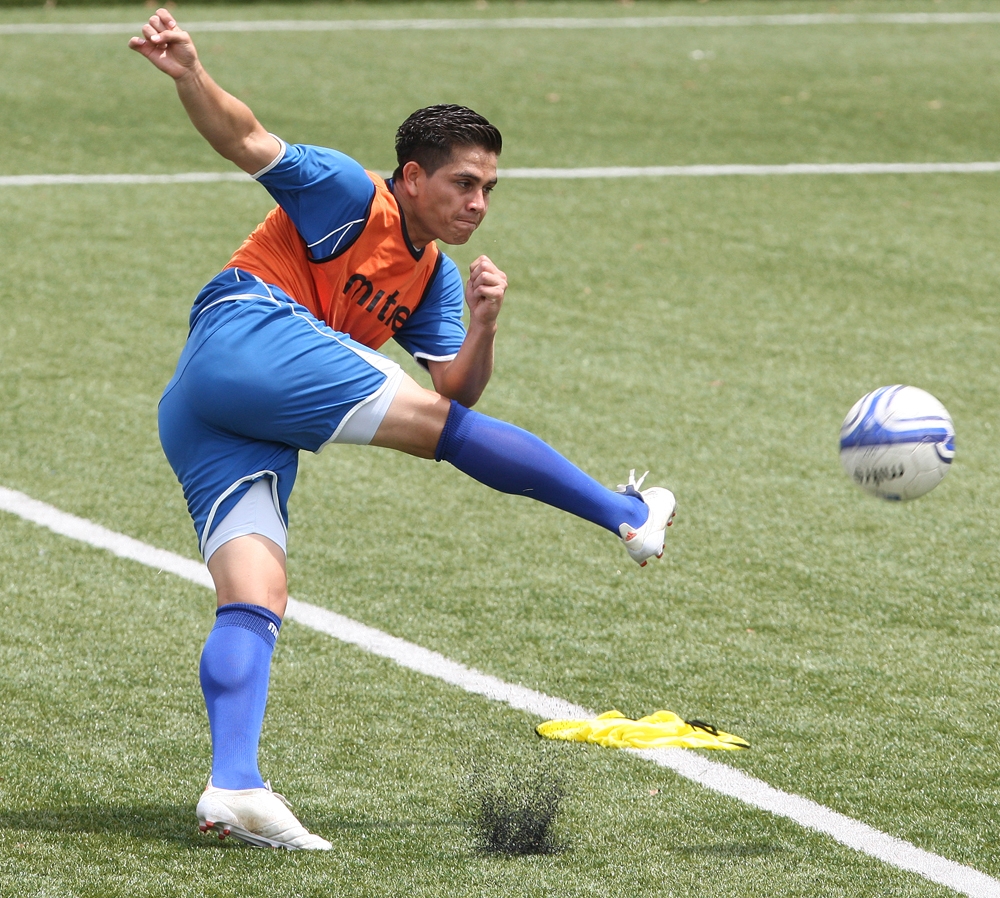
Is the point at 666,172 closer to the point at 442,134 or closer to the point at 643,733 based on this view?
the point at 643,733

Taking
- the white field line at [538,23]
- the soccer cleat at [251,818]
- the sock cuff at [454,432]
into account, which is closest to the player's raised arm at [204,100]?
the sock cuff at [454,432]

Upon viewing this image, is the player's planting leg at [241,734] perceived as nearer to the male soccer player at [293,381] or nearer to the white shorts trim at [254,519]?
the male soccer player at [293,381]

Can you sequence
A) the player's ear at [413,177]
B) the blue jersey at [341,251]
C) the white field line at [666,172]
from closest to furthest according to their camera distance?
the blue jersey at [341,251] → the player's ear at [413,177] → the white field line at [666,172]

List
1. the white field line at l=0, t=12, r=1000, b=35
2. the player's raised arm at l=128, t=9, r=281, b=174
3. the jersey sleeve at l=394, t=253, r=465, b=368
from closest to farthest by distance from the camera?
the player's raised arm at l=128, t=9, r=281, b=174, the jersey sleeve at l=394, t=253, r=465, b=368, the white field line at l=0, t=12, r=1000, b=35

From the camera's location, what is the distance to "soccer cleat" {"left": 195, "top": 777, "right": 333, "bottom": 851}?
3.54 metres

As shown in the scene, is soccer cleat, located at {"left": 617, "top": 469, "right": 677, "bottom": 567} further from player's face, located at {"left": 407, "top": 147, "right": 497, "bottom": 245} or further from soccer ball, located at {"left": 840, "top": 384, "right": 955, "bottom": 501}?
player's face, located at {"left": 407, "top": 147, "right": 497, "bottom": 245}

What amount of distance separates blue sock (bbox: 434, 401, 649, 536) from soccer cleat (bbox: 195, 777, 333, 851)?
3.22 feet

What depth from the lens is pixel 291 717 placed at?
4.66 m

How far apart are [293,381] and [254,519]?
0.41 m

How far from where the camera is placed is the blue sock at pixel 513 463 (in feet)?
12.6

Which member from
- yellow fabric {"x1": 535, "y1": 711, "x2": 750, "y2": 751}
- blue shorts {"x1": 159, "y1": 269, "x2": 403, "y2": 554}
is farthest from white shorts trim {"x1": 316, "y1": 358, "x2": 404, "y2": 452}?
yellow fabric {"x1": 535, "y1": 711, "x2": 750, "y2": 751}

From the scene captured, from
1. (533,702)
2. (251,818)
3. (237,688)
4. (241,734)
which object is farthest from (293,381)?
(533,702)

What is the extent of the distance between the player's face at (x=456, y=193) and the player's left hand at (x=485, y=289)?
0.21 meters

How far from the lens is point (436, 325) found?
14.5ft
